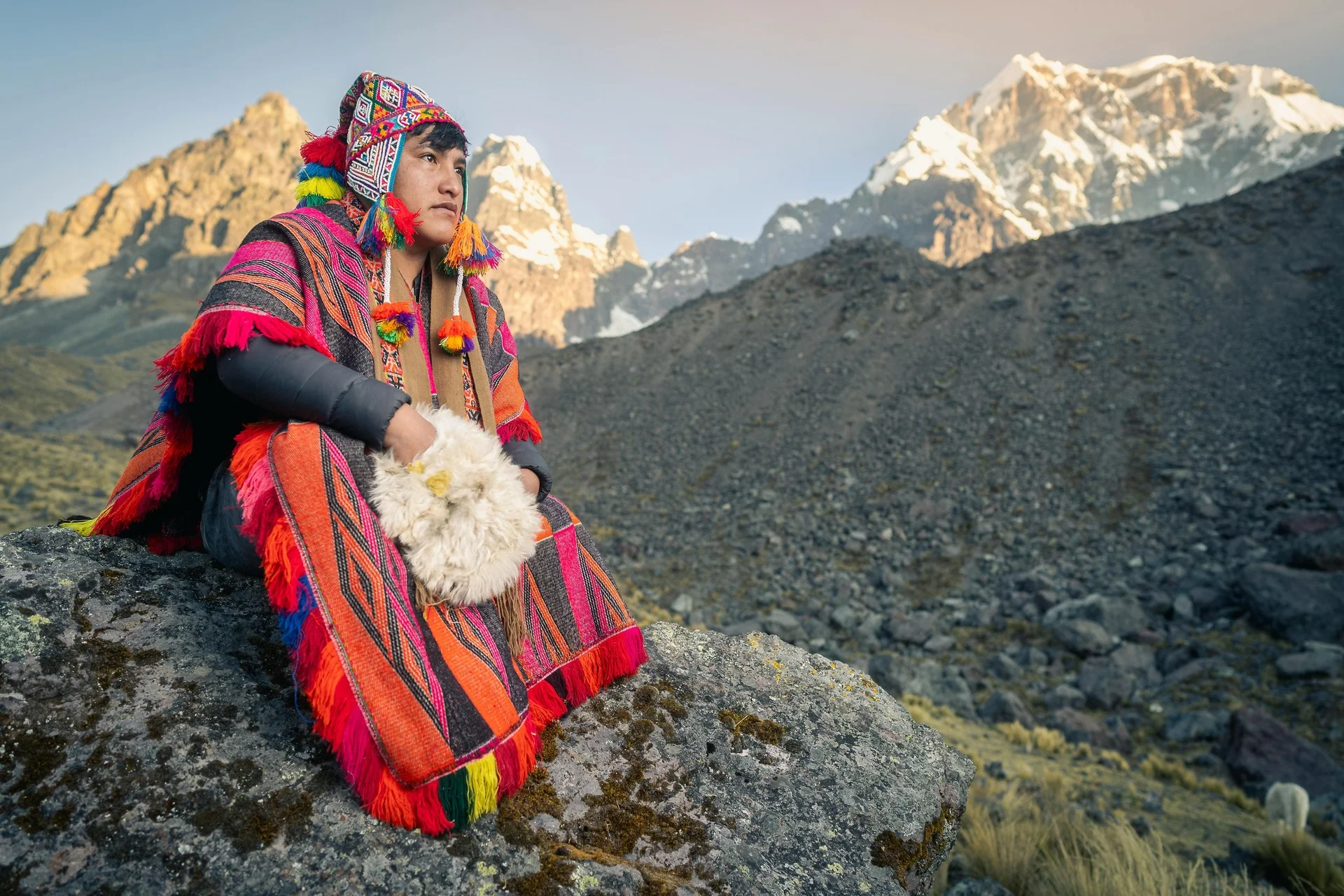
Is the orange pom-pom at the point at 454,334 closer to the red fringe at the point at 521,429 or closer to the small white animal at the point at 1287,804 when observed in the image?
the red fringe at the point at 521,429

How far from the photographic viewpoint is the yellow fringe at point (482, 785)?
4.88 feet

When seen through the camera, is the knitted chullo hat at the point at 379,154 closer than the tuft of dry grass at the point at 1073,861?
Yes

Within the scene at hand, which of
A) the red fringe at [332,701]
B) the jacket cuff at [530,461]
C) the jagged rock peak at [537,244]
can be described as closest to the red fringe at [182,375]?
the red fringe at [332,701]

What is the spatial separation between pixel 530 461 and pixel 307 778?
1.14 metres

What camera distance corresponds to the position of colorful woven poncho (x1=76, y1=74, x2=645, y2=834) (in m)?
1.47

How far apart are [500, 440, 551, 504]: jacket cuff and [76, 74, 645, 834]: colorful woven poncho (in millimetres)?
116

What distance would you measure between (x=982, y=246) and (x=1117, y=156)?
258ft

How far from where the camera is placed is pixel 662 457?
807 inches

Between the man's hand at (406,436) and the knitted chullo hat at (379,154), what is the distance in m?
0.71

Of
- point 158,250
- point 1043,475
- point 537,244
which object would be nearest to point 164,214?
point 158,250

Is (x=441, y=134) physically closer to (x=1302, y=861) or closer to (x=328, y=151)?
(x=328, y=151)

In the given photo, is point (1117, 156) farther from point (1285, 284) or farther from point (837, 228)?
point (1285, 284)

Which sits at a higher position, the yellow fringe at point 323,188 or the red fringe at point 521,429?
the yellow fringe at point 323,188

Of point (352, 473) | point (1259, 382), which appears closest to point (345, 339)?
point (352, 473)
